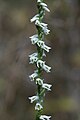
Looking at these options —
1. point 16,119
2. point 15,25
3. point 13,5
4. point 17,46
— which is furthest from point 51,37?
point 13,5

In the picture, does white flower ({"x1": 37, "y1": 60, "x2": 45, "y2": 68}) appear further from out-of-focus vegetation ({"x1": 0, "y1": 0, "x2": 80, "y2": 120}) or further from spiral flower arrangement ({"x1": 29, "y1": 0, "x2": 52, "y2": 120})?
out-of-focus vegetation ({"x1": 0, "y1": 0, "x2": 80, "y2": 120})

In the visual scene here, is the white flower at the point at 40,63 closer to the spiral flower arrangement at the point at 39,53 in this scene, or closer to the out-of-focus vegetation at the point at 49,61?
the spiral flower arrangement at the point at 39,53

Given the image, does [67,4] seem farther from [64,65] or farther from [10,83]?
[64,65]

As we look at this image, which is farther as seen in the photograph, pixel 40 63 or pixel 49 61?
pixel 49 61

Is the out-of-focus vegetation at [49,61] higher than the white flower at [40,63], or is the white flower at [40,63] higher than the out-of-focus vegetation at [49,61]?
the out-of-focus vegetation at [49,61]

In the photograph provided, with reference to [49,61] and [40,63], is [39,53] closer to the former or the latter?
[40,63]

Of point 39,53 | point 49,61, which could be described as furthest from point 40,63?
point 49,61

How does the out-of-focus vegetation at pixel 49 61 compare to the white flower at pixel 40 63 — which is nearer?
the white flower at pixel 40 63

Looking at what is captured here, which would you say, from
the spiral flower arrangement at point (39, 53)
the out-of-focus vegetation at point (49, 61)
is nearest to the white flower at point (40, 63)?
the spiral flower arrangement at point (39, 53)

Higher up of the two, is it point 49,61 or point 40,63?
point 49,61

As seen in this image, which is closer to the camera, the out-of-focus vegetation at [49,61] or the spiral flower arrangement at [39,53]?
the spiral flower arrangement at [39,53]

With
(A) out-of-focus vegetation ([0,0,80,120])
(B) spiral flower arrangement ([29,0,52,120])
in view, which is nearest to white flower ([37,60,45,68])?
(B) spiral flower arrangement ([29,0,52,120])
